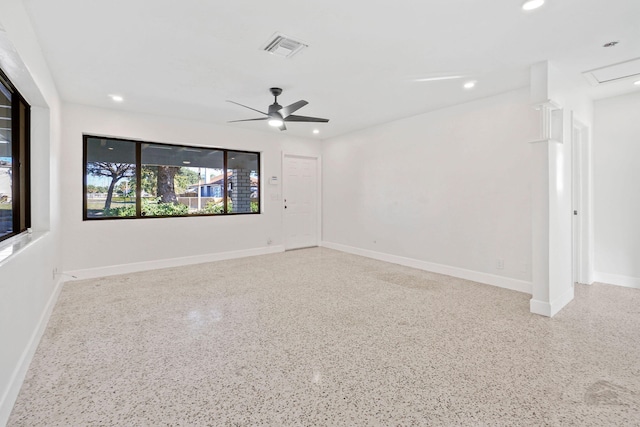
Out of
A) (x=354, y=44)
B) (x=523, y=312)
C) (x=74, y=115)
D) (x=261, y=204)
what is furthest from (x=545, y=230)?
(x=74, y=115)

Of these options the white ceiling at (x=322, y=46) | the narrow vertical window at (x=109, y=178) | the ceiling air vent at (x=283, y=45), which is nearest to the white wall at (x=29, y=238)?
the white ceiling at (x=322, y=46)

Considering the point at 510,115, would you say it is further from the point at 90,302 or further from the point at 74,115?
the point at 74,115

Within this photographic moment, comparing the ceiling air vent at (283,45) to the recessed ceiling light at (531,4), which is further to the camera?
the ceiling air vent at (283,45)

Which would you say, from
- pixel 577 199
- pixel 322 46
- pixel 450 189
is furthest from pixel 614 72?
pixel 322 46

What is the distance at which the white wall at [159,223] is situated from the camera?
4.39 metres

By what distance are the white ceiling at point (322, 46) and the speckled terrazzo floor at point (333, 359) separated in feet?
8.24

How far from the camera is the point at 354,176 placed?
6277 millimetres

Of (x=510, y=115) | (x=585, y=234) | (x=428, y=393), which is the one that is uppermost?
(x=510, y=115)

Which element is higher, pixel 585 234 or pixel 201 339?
pixel 585 234

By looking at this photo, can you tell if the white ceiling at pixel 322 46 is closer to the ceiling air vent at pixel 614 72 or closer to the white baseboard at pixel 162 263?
the ceiling air vent at pixel 614 72

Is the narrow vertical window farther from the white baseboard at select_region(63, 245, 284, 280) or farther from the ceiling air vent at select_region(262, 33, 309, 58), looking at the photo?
the ceiling air vent at select_region(262, 33, 309, 58)

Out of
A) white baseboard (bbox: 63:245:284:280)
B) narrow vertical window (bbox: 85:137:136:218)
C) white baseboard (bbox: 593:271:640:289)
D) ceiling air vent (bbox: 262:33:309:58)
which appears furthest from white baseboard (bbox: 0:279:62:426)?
white baseboard (bbox: 593:271:640:289)

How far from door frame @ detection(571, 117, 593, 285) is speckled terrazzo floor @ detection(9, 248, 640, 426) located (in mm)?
332

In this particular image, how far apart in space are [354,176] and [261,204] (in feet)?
6.49
